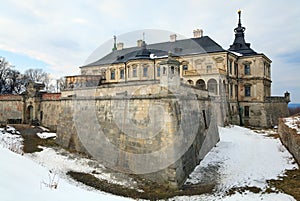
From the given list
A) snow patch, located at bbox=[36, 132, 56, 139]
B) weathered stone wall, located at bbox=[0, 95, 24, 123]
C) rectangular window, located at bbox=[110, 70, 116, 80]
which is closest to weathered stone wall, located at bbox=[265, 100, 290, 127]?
rectangular window, located at bbox=[110, 70, 116, 80]

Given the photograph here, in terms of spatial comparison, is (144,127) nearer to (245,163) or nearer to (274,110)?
(245,163)

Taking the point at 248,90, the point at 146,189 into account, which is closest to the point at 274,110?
the point at 248,90

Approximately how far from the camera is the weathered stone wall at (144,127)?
10.2 m

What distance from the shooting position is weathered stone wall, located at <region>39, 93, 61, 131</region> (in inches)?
903

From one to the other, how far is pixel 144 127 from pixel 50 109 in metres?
16.0

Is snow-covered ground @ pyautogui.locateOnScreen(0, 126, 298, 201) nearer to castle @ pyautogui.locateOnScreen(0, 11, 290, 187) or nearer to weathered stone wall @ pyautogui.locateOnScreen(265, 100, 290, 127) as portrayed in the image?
castle @ pyautogui.locateOnScreen(0, 11, 290, 187)

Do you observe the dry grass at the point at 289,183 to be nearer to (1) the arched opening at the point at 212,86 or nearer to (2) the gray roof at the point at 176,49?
(1) the arched opening at the point at 212,86

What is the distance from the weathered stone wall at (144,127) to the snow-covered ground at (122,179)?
1.07 metres

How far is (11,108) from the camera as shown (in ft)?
82.5

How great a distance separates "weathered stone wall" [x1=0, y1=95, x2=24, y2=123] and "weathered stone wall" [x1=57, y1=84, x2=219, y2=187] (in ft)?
36.4

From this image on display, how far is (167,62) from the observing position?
428 inches

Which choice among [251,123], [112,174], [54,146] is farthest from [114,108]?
[251,123]

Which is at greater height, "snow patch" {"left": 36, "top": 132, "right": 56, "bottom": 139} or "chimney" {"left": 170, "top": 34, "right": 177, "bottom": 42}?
"chimney" {"left": 170, "top": 34, "right": 177, "bottom": 42}

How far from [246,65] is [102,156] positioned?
23199mm
